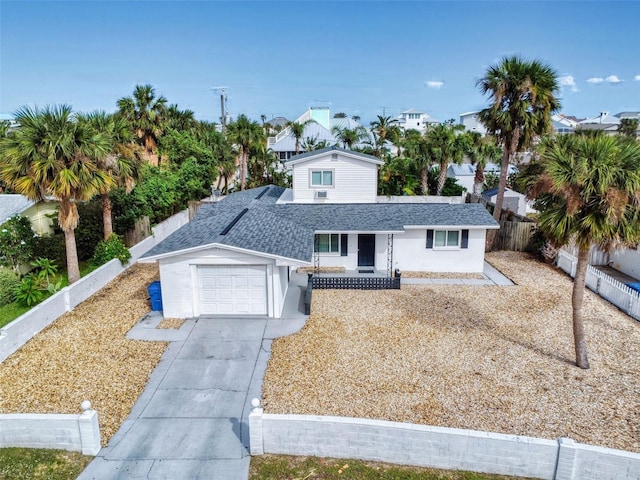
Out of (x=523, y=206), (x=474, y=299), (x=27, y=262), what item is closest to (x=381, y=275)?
(x=474, y=299)

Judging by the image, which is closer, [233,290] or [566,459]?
[566,459]

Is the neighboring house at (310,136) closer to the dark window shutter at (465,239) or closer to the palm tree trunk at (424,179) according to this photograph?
the palm tree trunk at (424,179)

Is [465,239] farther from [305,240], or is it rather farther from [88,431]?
[88,431]

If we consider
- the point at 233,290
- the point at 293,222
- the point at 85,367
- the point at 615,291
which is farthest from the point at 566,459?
the point at 293,222

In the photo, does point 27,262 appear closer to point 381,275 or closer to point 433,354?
point 381,275

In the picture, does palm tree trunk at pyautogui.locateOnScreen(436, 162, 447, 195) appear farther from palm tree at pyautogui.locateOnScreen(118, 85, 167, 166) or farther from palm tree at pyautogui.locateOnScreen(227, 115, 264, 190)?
palm tree at pyautogui.locateOnScreen(118, 85, 167, 166)

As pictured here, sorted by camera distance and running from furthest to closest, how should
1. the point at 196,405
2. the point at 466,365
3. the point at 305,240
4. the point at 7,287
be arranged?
the point at 305,240, the point at 7,287, the point at 466,365, the point at 196,405

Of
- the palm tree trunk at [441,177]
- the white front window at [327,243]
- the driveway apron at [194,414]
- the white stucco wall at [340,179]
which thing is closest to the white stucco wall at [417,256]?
the white front window at [327,243]
